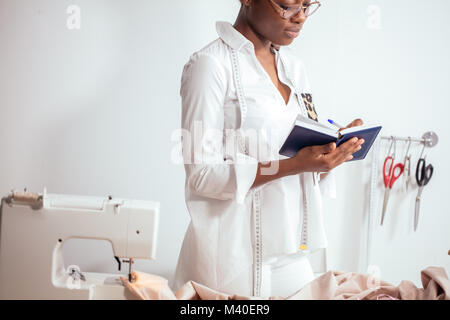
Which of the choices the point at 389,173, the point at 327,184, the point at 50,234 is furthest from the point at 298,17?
the point at 389,173

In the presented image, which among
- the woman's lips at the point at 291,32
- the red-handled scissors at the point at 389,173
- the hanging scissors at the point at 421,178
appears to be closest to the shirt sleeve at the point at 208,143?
the woman's lips at the point at 291,32

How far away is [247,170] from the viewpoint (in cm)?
111

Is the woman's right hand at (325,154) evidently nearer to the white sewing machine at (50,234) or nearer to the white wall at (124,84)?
the white sewing machine at (50,234)

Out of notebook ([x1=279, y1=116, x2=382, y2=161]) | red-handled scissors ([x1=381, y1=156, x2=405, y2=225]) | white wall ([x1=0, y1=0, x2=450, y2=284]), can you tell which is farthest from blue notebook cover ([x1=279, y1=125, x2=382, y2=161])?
red-handled scissors ([x1=381, y1=156, x2=405, y2=225])

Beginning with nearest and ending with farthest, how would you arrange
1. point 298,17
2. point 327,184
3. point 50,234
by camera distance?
1. point 50,234
2. point 298,17
3. point 327,184

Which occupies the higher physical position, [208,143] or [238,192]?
[208,143]

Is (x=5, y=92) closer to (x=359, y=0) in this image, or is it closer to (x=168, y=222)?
(x=168, y=222)

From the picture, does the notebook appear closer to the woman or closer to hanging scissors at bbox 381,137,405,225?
the woman

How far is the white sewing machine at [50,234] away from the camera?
99 centimetres

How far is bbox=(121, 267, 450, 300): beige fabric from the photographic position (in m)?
0.93

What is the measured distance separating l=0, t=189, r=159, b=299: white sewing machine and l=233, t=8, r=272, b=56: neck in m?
0.56

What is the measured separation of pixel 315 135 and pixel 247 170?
0.18m

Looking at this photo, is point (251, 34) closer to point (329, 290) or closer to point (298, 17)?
point (298, 17)

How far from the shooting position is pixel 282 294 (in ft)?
3.96
